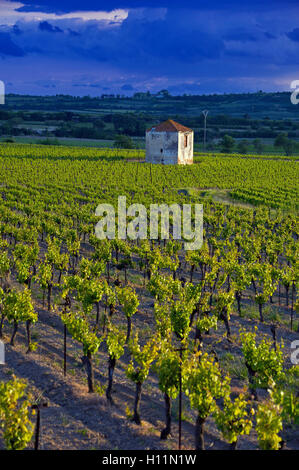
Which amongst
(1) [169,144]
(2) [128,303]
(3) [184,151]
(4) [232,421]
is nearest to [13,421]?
(4) [232,421]

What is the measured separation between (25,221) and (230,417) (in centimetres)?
2823

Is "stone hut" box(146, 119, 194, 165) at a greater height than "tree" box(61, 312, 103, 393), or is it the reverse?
"stone hut" box(146, 119, 194, 165)

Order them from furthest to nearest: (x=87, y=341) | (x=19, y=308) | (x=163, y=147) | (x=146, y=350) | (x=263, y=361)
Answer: (x=163, y=147)
(x=19, y=308)
(x=87, y=341)
(x=263, y=361)
(x=146, y=350)

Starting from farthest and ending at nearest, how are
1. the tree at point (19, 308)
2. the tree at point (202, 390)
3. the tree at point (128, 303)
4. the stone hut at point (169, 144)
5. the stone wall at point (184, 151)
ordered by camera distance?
the stone wall at point (184, 151), the stone hut at point (169, 144), the tree at point (128, 303), the tree at point (19, 308), the tree at point (202, 390)

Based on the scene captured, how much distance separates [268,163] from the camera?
99.4 meters

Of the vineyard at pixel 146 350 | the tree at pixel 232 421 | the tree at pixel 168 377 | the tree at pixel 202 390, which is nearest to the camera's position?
the tree at pixel 232 421

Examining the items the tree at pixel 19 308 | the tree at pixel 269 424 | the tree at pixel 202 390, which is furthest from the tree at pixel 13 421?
the tree at pixel 19 308

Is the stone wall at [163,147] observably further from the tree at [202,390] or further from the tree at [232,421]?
the tree at [232,421]

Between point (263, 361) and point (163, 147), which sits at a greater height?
point (163, 147)

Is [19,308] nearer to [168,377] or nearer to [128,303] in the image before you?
[128,303]

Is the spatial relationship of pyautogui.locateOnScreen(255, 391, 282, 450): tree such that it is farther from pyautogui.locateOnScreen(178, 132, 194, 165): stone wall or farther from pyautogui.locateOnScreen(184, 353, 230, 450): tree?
pyautogui.locateOnScreen(178, 132, 194, 165): stone wall

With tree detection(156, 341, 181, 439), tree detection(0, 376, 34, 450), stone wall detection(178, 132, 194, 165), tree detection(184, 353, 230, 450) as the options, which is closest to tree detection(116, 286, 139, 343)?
tree detection(156, 341, 181, 439)
